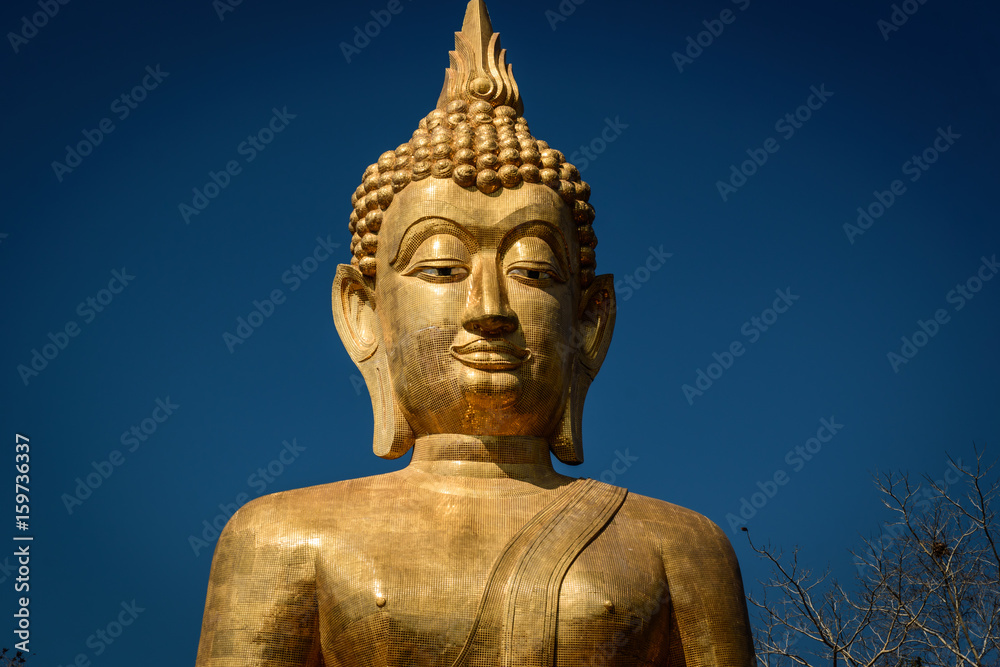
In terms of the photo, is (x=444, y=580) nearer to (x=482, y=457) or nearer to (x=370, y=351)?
(x=482, y=457)

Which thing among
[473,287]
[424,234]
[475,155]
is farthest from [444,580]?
[475,155]

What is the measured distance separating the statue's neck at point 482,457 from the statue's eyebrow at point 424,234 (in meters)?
1.11

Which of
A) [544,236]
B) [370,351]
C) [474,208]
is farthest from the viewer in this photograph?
[370,351]

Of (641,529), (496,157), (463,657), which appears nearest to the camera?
(463,657)

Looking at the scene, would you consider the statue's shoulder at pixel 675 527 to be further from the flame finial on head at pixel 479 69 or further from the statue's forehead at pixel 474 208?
the flame finial on head at pixel 479 69

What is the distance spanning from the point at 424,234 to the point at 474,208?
13.4 inches

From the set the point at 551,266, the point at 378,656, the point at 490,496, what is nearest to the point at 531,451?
the point at 490,496

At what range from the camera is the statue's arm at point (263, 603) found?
244 inches

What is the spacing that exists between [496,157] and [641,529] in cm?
242

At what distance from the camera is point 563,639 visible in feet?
19.8

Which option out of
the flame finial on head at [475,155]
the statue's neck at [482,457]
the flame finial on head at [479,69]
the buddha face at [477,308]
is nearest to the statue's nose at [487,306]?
the buddha face at [477,308]

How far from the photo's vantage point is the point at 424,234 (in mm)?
6957

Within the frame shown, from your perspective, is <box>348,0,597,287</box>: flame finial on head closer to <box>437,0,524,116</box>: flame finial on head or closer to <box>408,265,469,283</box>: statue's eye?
<box>437,0,524,116</box>: flame finial on head

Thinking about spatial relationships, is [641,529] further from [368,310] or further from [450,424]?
[368,310]
